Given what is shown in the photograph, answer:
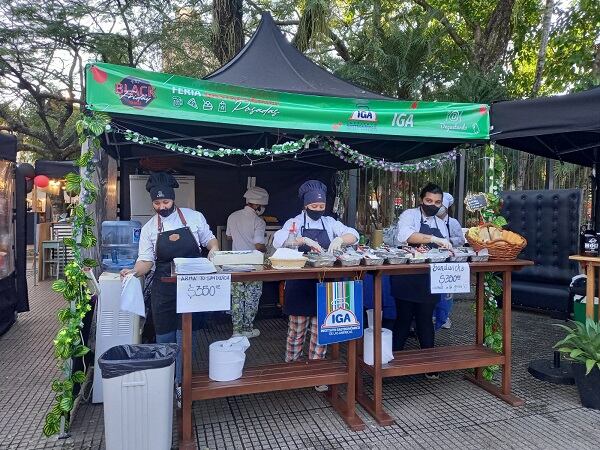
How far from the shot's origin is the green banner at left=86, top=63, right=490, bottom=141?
289cm

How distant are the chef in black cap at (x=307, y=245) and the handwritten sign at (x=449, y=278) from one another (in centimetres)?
72

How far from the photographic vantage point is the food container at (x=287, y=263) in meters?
3.01

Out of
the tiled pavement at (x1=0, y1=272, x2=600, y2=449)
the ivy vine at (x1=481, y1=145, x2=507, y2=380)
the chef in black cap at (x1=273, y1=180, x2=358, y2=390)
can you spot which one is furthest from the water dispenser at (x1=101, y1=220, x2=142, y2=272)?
the ivy vine at (x1=481, y1=145, x2=507, y2=380)

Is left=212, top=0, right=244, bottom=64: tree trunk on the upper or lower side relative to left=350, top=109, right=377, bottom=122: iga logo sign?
upper

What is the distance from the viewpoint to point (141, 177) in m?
5.49

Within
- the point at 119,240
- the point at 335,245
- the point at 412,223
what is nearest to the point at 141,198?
the point at 119,240

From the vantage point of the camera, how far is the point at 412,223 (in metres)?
3.88

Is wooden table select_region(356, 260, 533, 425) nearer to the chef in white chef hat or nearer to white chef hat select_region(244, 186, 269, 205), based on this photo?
the chef in white chef hat

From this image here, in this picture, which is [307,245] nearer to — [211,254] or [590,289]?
[211,254]

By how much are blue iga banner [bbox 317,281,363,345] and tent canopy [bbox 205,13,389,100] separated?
1607 mm

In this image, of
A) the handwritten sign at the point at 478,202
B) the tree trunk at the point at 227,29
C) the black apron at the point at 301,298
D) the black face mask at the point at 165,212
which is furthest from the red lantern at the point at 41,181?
A: the handwritten sign at the point at 478,202

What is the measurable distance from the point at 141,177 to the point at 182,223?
234cm

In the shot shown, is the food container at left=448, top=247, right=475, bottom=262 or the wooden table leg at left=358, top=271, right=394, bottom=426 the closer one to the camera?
the wooden table leg at left=358, top=271, right=394, bottom=426

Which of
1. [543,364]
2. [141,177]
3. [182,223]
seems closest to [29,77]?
[141,177]
